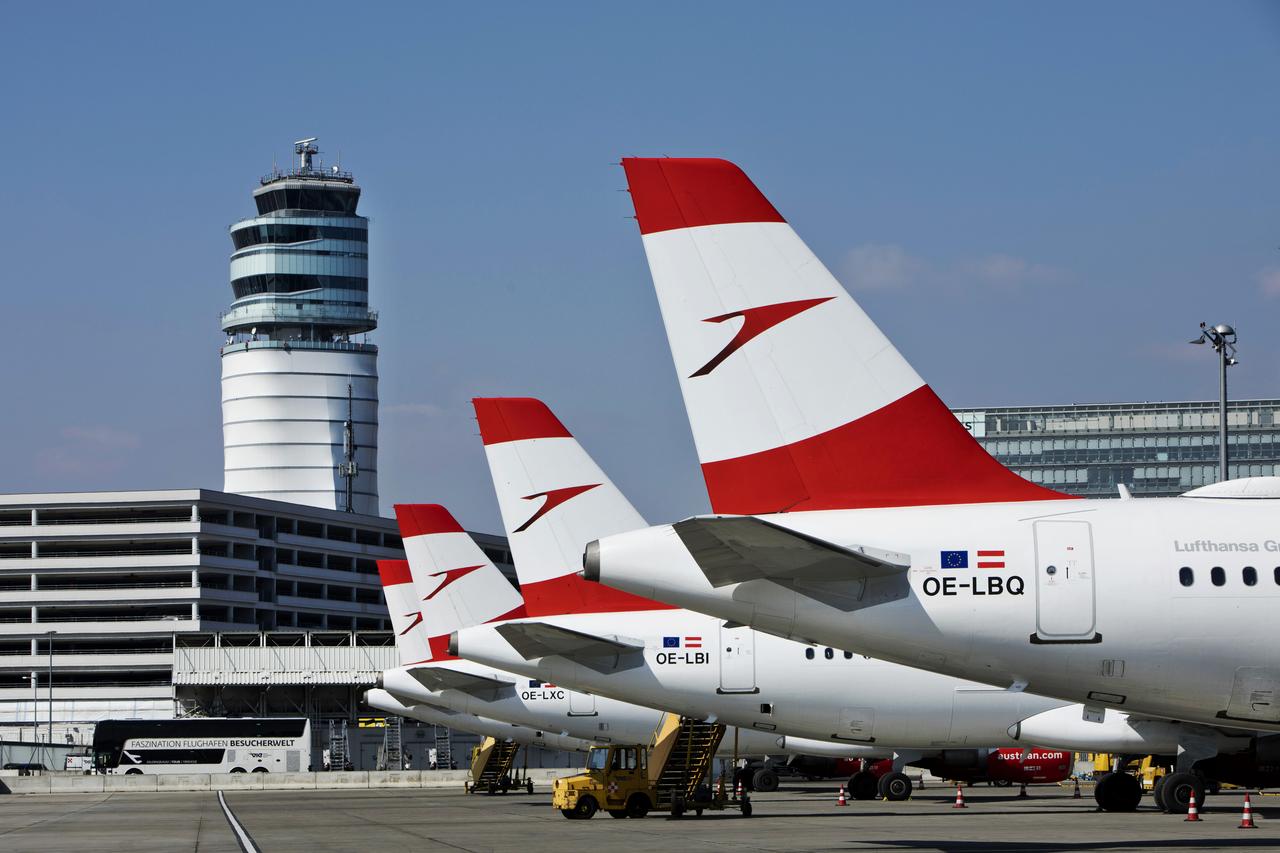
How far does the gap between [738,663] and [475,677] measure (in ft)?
48.9

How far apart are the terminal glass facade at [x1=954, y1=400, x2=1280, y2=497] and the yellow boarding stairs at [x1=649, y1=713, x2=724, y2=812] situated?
129m

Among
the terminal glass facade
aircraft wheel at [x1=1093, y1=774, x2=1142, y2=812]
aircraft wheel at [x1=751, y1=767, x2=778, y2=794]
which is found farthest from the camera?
the terminal glass facade

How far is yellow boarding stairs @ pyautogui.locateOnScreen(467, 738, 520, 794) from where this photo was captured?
60.8m

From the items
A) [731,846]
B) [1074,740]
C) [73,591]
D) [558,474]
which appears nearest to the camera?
[731,846]

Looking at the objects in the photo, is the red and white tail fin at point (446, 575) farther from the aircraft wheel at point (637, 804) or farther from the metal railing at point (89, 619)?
the metal railing at point (89, 619)

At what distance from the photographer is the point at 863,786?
4709 centimetres

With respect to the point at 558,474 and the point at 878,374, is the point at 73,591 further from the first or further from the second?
the point at 878,374

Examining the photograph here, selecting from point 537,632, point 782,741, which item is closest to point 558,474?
point 537,632

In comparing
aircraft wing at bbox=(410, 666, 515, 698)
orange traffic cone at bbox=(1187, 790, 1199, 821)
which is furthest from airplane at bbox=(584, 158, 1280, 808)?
aircraft wing at bbox=(410, 666, 515, 698)

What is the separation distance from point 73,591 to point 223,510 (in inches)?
561

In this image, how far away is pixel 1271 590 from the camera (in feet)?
66.1

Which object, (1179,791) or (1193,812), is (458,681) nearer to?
(1179,791)

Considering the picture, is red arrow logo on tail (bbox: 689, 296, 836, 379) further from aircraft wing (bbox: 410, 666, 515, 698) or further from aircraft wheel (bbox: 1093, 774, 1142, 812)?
aircraft wing (bbox: 410, 666, 515, 698)

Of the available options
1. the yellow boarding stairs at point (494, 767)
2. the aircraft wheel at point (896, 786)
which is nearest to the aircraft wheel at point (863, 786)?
the aircraft wheel at point (896, 786)
